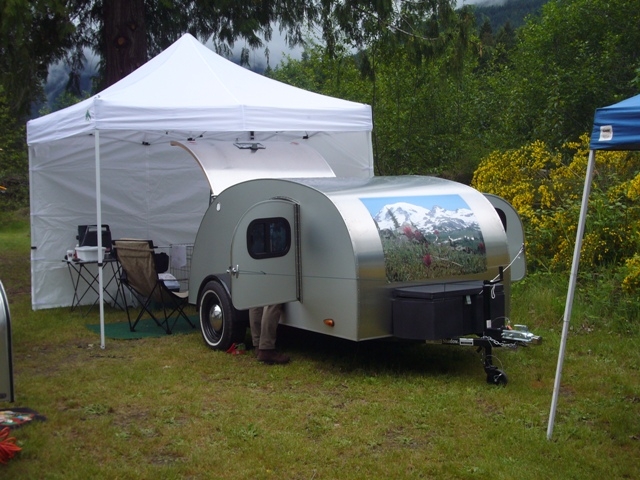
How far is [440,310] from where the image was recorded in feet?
20.9

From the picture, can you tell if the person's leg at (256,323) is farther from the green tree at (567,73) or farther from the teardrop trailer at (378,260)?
the green tree at (567,73)

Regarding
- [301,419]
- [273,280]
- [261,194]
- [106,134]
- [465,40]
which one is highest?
[465,40]

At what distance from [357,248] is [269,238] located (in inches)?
37.7

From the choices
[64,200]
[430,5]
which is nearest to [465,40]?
[430,5]

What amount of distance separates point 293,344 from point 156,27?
817 centimetres

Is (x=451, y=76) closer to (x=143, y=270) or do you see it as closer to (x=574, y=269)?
(x=143, y=270)

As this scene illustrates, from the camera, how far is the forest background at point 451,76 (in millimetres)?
10094

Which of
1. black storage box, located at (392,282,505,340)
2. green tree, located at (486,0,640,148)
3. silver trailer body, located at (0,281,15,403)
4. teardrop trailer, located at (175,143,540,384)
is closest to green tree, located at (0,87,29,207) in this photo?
green tree, located at (486,0,640,148)

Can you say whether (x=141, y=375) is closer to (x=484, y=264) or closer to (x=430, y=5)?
(x=484, y=264)

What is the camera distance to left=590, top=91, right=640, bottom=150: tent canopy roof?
180 inches

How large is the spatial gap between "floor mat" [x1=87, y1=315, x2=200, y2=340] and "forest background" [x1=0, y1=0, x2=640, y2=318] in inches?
168

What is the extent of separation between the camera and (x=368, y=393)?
6375mm

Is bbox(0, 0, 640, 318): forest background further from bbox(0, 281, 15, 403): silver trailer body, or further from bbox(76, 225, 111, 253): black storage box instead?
bbox(0, 281, 15, 403): silver trailer body

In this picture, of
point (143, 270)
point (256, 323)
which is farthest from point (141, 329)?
point (256, 323)
